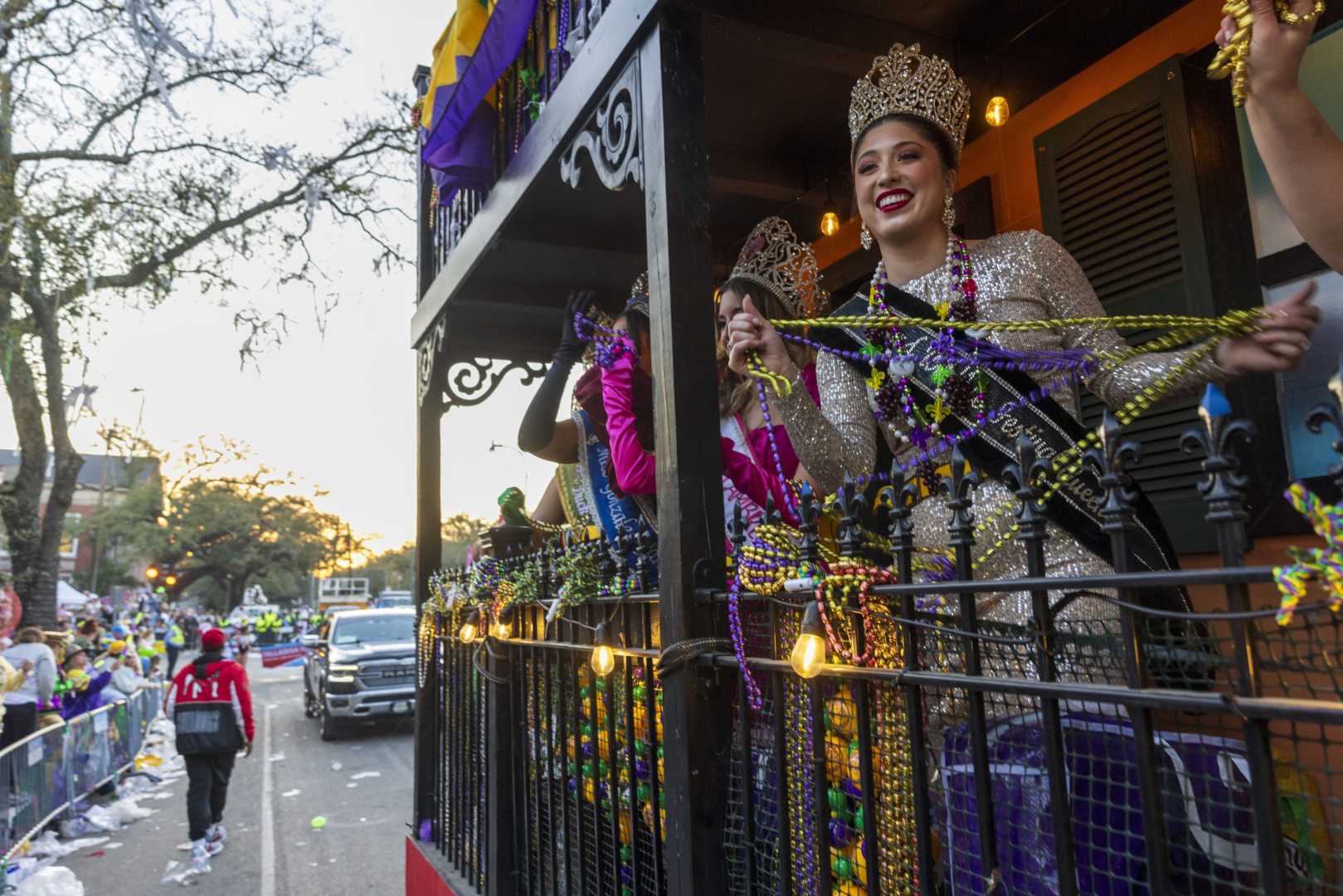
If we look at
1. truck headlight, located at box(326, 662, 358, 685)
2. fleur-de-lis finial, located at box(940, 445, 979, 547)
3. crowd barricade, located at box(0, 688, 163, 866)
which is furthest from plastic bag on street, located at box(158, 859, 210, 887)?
fleur-de-lis finial, located at box(940, 445, 979, 547)

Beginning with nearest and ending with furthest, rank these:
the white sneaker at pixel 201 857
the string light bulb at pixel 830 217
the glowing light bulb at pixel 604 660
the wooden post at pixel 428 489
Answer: the glowing light bulb at pixel 604 660 → the string light bulb at pixel 830 217 → the wooden post at pixel 428 489 → the white sneaker at pixel 201 857

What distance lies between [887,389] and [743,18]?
1280 mm

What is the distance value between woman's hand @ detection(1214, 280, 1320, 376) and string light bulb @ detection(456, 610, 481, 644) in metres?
3.50

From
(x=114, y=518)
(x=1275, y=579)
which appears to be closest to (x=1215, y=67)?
(x=1275, y=579)

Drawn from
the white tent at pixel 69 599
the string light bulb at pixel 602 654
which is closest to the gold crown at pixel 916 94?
the string light bulb at pixel 602 654

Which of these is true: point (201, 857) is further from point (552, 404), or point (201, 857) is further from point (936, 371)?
point (936, 371)

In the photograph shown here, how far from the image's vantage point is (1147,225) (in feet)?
10.3

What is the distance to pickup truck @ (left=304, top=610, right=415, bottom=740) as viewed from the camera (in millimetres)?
13820

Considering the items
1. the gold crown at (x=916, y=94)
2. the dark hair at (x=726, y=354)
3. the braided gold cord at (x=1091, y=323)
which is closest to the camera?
the braided gold cord at (x=1091, y=323)

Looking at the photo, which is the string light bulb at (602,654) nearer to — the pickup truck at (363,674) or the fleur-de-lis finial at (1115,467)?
the fleur-de-lis finial at (1115,467)

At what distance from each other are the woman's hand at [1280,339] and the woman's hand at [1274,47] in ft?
1.10

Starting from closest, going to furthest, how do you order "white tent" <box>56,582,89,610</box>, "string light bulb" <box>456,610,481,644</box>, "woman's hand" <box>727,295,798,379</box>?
1. "woman's hand" <box>727,295,798,379</box>
2. "string light bulb" <box>456,610,481,644</box>
3. "white tent" <box>56,582,89,610</box>

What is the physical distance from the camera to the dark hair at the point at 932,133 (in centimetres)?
234

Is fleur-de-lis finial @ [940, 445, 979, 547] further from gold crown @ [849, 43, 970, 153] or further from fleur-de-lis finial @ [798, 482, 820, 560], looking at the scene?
gold crown @ [849, 43, 970, 153]
